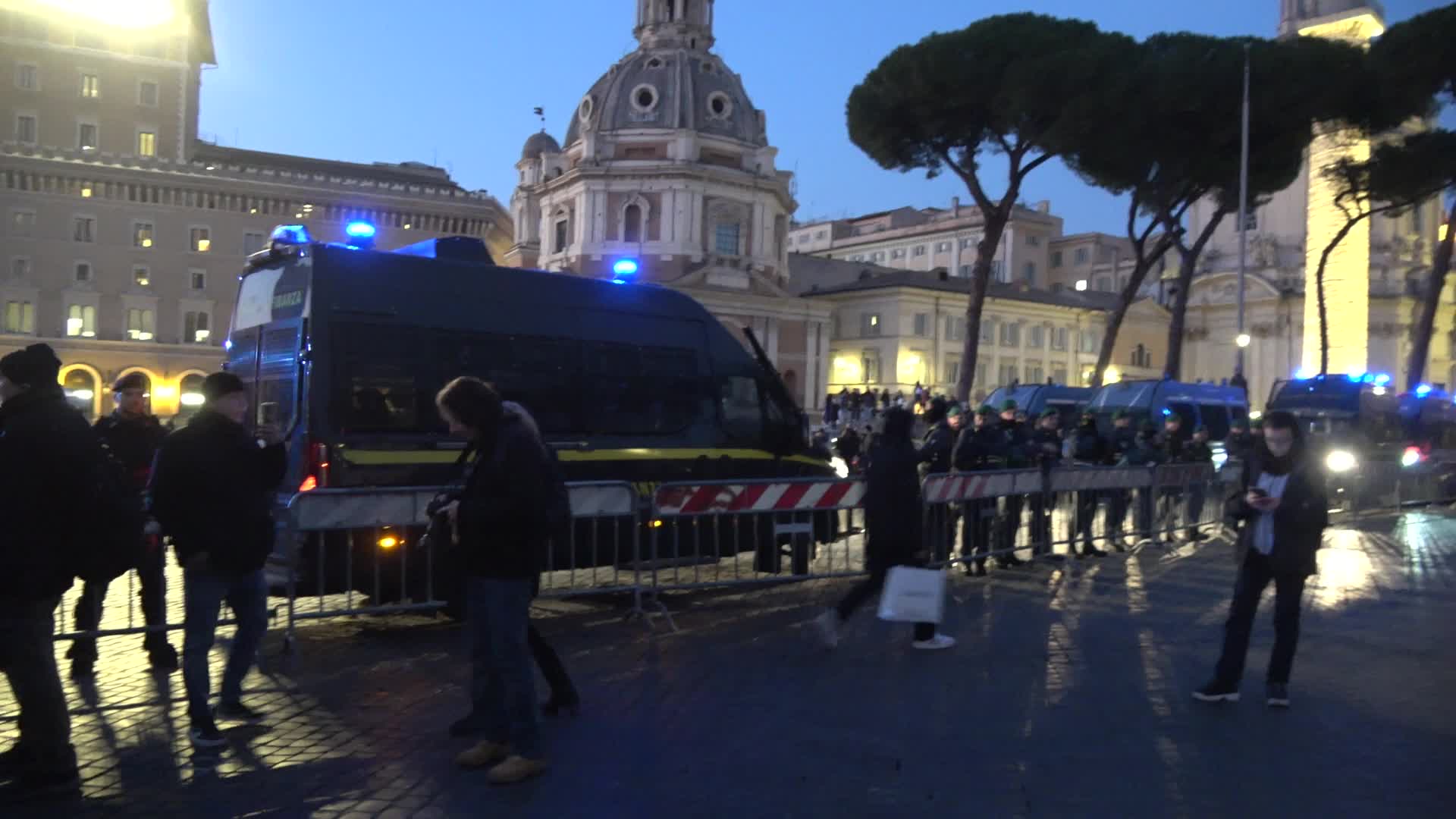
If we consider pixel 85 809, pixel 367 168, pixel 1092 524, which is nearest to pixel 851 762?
pixel 85 809

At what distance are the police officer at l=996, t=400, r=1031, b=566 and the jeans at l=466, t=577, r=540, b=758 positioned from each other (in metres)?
7.94

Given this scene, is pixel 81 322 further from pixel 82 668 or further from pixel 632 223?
pixel 82 668

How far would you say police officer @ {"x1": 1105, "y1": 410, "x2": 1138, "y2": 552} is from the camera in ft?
46.1

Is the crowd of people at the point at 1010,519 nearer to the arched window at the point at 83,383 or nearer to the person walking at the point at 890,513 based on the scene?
the person walking at the point at 890,513

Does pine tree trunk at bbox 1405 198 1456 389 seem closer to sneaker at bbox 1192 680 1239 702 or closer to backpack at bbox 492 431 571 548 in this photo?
sneaker at bbox 1192 680 1239 702

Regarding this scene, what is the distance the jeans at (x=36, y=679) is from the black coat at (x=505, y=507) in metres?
1.70

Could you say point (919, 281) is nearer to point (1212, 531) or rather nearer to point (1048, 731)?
point (1212, 531)

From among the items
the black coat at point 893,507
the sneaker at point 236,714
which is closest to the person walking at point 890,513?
the black coat at point 893,507

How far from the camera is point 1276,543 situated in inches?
253

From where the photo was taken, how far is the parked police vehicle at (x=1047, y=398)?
93.6 ft

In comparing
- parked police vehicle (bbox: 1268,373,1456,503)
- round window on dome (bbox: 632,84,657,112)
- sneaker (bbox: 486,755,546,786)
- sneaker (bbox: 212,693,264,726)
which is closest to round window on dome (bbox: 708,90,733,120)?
round window on dome (bbox: 632,84,657,112)

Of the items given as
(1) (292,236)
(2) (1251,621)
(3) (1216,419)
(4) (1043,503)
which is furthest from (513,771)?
(3) (1216,419)

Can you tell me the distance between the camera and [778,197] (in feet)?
246

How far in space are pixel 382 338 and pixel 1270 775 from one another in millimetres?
6396
